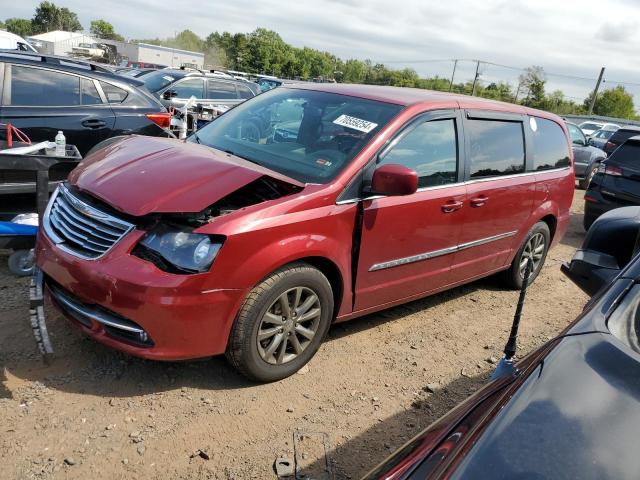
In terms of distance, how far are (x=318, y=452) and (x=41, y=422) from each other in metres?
1.42

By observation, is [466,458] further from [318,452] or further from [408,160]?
[408,160]

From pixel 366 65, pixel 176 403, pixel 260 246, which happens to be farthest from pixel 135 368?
pixel 366 65

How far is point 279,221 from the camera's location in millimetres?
3006

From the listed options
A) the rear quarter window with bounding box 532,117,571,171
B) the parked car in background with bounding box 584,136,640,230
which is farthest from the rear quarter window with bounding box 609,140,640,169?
the rear quarter window with bounding box 532,117,571,171

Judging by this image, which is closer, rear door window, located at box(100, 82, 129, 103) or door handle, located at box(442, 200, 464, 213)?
door handle, located at box(442, 200, 464, 213)

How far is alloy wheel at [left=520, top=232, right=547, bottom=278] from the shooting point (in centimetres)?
529

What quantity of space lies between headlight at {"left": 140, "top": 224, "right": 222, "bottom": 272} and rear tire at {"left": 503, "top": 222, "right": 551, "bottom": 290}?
343 cm

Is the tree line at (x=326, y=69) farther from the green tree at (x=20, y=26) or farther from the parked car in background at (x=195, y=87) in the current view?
the parked car in background at (x=195, y=87)

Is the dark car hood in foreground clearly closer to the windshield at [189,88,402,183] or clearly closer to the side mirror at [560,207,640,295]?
the side mirror at [560,207,640,295]

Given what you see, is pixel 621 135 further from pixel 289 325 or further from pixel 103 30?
pixel 103 30

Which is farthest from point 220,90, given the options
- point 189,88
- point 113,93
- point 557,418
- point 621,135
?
point 557,418

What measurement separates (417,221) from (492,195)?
0.99 meters

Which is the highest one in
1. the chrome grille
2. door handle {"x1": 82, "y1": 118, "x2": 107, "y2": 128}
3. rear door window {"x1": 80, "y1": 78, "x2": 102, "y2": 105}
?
rear door window {"x1": 80, "y1": 78, "x2": 102, "y2": 105}

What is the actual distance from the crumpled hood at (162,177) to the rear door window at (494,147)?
68.8 inches
